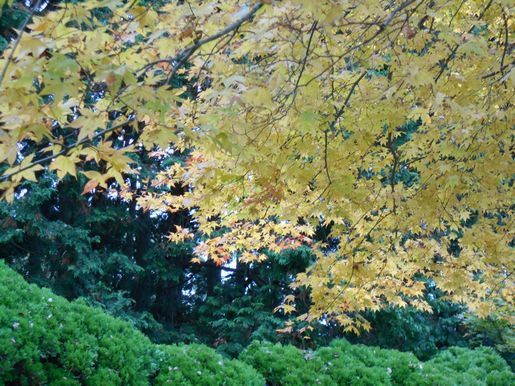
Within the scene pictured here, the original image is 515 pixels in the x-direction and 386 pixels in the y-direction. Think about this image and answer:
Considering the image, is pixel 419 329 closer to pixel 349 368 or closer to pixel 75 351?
pixel 349 368

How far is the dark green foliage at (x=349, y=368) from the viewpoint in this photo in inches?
227

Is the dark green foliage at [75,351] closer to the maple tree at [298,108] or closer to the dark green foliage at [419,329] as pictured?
the maple tree at [298,108]

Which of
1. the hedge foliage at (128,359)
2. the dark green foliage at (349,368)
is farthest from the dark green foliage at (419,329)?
the hedge foliage at (128,359)

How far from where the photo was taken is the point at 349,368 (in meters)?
6.12

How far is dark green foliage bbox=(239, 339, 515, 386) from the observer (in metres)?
5.77

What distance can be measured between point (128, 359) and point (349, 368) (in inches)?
98.1

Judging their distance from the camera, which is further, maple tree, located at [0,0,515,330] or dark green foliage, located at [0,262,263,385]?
dark green foliage, located at [0,262,263,385]

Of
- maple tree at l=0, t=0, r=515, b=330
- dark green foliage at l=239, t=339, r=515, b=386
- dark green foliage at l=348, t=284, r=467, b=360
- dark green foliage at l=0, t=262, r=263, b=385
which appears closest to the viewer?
maple tree at l=0, t=0, r=515, b=330

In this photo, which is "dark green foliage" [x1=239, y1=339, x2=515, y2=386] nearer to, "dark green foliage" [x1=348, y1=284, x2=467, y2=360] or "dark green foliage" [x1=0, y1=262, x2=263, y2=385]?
"dark green foliage" [x1=0, y1=262, x2=263, y2=385]

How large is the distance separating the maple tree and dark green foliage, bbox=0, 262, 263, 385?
1.04 metres

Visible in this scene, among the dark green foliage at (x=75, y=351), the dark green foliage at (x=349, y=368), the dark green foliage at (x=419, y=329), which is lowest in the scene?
the dark green foliage at (x=75, y=351)

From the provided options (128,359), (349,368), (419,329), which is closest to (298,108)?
(128,359)

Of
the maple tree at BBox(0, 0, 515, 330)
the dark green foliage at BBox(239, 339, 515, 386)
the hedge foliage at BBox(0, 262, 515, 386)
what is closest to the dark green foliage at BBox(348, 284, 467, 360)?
the dark green foliage at BBox(239, 339, 515, 386)

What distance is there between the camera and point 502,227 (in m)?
4.20
